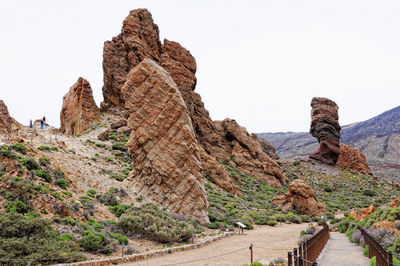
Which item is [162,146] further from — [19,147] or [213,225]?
[19,147]

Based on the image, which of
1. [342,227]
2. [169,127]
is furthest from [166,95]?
[342,227]

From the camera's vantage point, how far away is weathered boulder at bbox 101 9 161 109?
44594 mm

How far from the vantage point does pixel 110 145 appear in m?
35.0

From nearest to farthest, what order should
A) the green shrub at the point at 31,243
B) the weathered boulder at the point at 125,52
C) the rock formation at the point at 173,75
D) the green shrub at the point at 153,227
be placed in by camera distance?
the green shrub at the point at 31,243 < the green shrub at the point at 153,227 < the rock formation at the point at 173,75 < the weathered boulder at the point at 125,52

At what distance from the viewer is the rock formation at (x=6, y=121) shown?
2967 centimetres

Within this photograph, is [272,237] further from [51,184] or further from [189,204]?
[51,184]

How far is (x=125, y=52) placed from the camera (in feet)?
150

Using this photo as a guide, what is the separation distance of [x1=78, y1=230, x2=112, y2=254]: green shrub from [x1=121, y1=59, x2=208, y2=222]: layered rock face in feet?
29.3

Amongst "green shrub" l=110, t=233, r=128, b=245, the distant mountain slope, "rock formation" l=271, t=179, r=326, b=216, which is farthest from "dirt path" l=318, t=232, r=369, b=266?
the distant mountain slope

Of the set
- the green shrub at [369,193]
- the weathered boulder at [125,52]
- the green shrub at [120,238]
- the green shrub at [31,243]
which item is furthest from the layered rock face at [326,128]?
the green shrub at [31,243]

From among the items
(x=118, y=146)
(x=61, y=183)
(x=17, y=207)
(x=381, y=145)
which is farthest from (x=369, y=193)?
(x=381, y=145)

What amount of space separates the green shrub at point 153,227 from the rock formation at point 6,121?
19147 millimetres

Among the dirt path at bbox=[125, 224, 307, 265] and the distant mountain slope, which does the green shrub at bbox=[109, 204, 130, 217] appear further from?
the distant mountain slope

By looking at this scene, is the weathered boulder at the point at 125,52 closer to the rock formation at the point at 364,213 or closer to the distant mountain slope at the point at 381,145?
the rock formation at the point at 364,213
